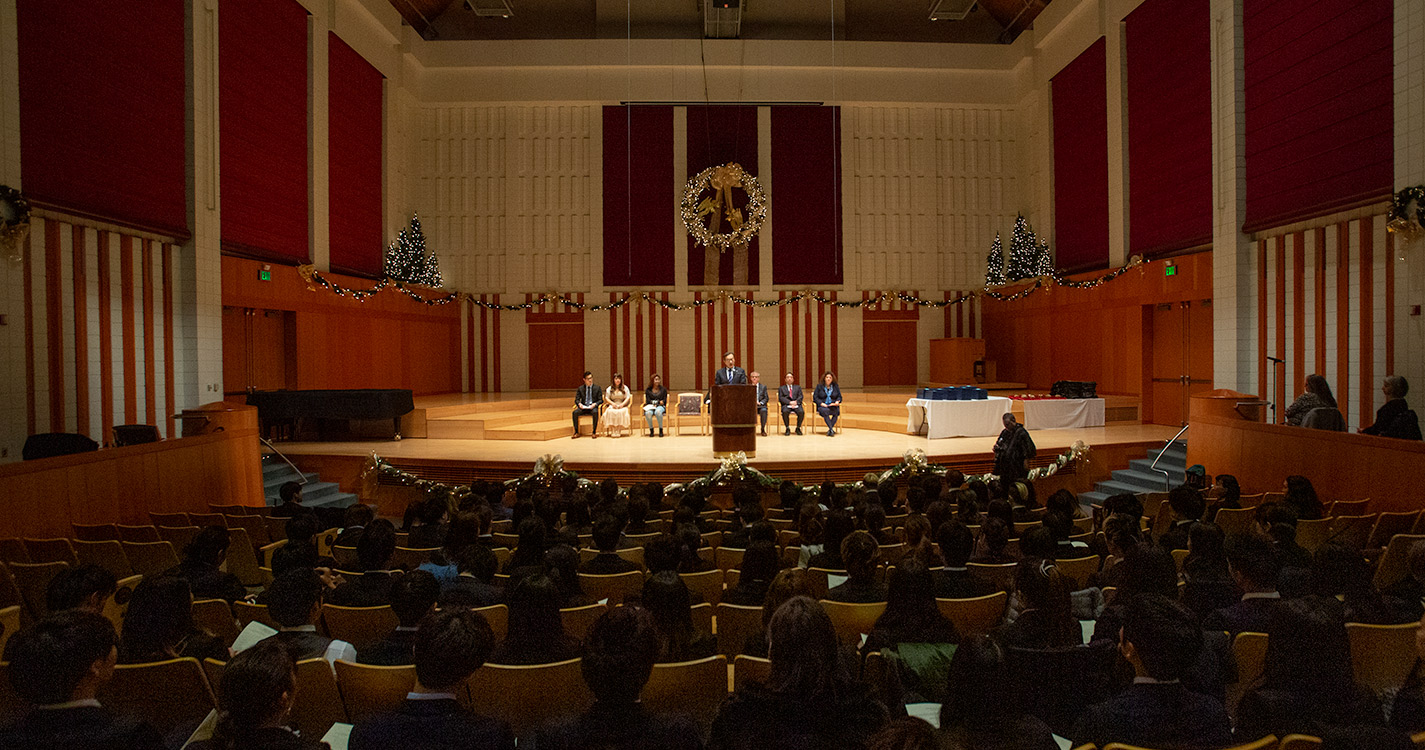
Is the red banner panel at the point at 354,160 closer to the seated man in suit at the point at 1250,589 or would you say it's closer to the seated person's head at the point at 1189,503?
the seated person's head at the point at 1189,503

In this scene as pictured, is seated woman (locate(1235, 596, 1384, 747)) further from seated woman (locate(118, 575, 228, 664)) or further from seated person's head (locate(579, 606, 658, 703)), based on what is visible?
seated woman (locate(118, 575, 228, 664))

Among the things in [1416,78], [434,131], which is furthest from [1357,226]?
[434,131]

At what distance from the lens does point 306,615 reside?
2.73m

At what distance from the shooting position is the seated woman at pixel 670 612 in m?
2.65

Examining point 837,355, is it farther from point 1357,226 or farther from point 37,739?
point 37,739

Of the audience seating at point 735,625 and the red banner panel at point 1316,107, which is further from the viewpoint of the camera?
the red banner panel at point 1316,107

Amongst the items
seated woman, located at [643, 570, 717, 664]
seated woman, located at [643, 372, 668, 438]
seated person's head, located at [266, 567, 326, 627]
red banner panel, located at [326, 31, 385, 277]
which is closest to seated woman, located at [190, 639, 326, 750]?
seated person's head, located at [266, 567, 326, 627]

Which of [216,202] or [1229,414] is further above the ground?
[216,202]

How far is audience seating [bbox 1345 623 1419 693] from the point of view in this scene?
248cm

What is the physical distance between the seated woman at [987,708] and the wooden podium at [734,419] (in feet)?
26.0

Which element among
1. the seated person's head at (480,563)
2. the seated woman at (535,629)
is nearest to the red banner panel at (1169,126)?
the seated person's head at (480,563)

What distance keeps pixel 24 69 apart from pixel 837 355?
13587 millimetres

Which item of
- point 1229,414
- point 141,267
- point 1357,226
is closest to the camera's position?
point 1229,414

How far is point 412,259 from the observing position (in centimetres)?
1579
